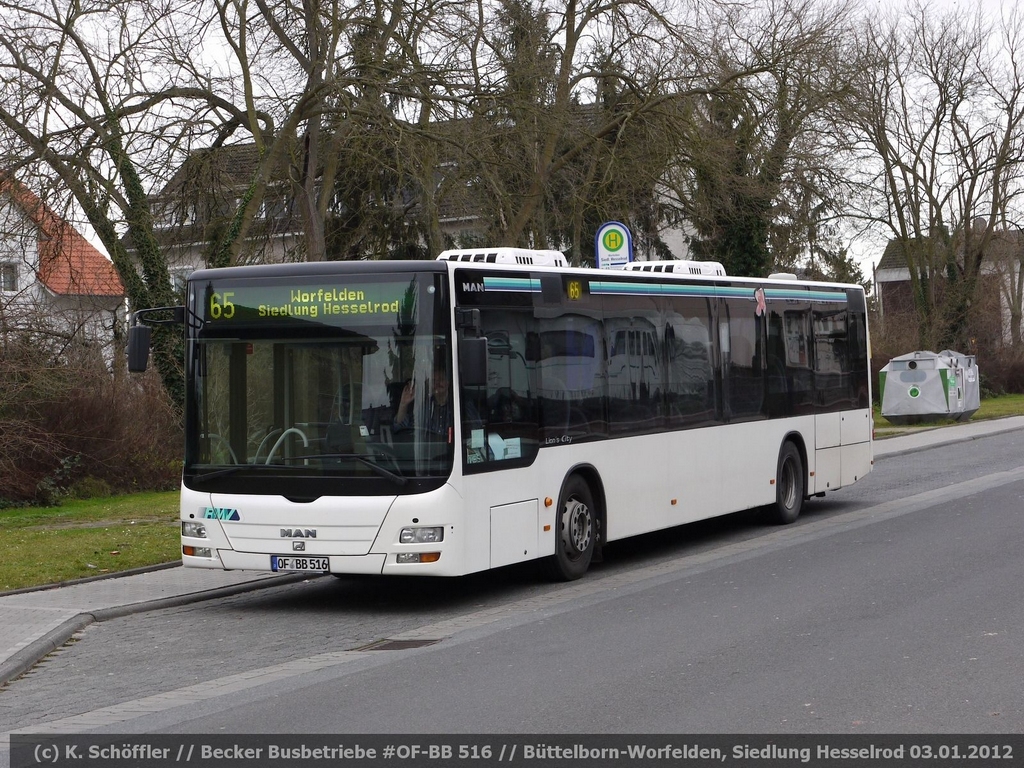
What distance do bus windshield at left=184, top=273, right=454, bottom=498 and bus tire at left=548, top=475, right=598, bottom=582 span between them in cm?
183

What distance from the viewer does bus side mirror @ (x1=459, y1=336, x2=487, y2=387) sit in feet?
33.4

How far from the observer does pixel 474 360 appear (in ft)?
33.5

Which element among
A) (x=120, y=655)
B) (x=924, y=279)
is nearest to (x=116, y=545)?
(x=120, y=655)

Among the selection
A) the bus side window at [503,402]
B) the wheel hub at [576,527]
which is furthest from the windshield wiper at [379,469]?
the wheel hub at [576,527]

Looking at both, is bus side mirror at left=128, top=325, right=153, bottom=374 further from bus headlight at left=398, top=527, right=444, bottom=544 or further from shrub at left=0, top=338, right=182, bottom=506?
shrub at left=0, top=338, right=182, bottom=506

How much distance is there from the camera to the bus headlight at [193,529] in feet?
35.6

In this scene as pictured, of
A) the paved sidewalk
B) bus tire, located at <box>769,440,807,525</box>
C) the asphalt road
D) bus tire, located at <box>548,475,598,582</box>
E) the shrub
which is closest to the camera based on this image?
the asphalt road

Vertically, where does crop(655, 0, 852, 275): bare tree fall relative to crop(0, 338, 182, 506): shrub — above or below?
above

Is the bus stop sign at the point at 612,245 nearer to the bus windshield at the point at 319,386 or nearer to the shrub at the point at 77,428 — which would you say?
the bus windshield at the point at 319,386

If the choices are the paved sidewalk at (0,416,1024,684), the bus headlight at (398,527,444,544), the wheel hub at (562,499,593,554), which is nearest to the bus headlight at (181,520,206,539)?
the paved sidewalk at (0,416,1024,684)

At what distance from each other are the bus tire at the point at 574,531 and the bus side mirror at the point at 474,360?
192 centimetres

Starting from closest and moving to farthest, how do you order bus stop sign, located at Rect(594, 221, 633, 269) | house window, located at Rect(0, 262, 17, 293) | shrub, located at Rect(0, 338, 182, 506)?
Answer: 1. bus stop sign, located at Rect(594, 221, 633, 269)
2. shrub, located at Rect(0, 338, 182, 506)
3. house window, located at Rect(0, 262, 17, 293)

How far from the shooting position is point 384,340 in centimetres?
1033
